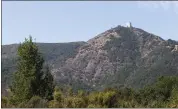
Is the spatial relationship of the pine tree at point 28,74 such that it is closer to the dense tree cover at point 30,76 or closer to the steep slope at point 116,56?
the dense tree cover at point 30,76

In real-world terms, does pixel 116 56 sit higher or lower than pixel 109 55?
lower

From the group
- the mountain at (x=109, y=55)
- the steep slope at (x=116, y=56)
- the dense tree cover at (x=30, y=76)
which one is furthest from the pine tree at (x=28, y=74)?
the mountain at (x=109, y=55)

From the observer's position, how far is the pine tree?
616 centimetres

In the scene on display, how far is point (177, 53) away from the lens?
3300cm

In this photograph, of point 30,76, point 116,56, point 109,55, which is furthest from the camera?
point 109,55

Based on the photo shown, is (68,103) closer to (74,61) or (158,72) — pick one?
(158,72)

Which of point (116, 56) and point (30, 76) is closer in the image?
point (30, 76)

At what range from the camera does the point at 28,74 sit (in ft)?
21.2

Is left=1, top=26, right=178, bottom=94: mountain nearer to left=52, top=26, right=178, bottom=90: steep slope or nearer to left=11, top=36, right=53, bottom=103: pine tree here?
left=52, top=26, right=178, bottom=90: steep slope

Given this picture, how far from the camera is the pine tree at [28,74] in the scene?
6164mm

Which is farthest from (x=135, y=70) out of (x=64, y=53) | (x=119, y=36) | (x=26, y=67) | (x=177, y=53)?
(x=26, y=67)

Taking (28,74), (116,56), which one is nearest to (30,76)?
(28,74)

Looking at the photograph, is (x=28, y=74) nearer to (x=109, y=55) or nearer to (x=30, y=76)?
(x=30, y=76)

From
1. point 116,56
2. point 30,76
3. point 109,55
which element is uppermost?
point 109,55
